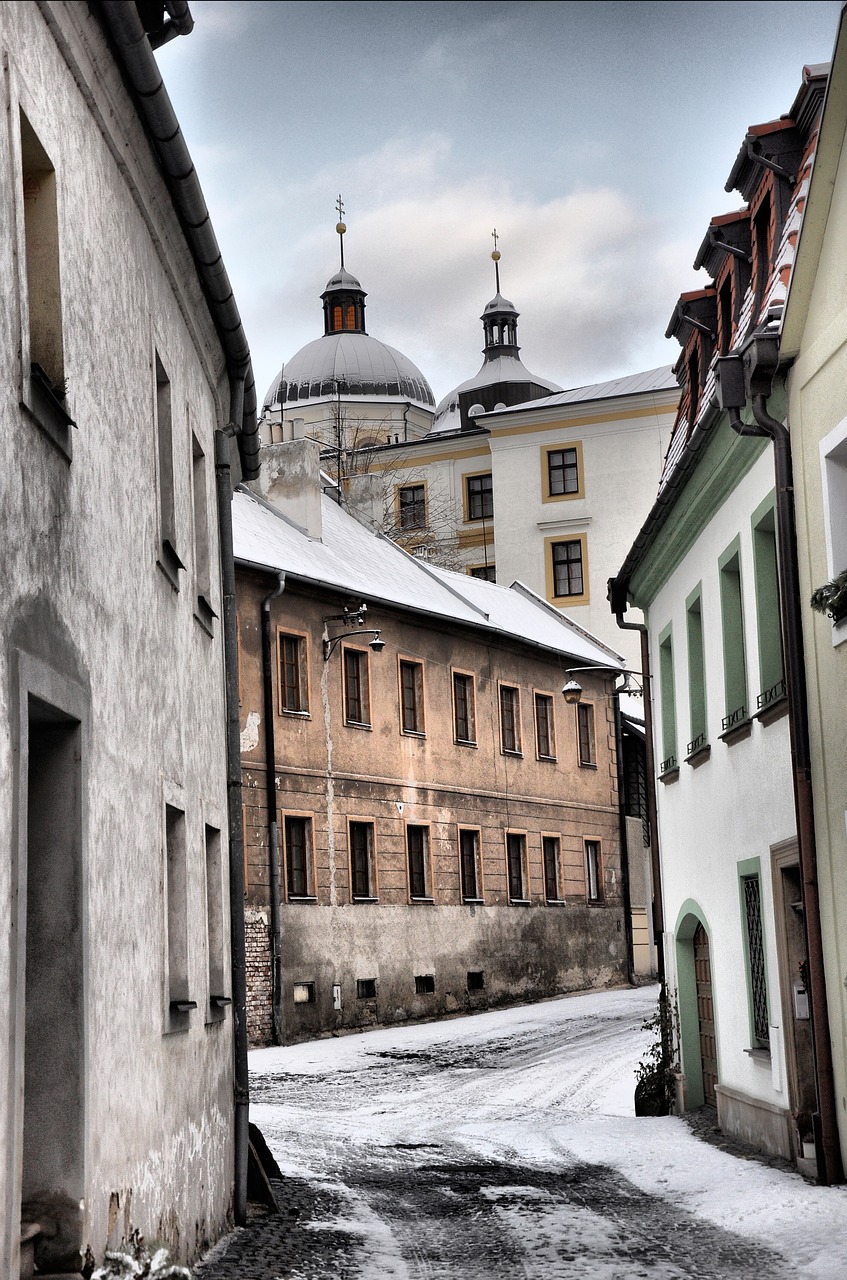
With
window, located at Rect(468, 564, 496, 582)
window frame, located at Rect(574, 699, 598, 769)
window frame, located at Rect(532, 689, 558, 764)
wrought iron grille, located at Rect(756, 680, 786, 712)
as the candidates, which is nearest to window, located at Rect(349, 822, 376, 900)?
window frame, located at Rect(532, 689, 558, 764)

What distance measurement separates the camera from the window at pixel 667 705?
18.4 m

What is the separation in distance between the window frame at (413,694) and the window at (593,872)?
7.51 m

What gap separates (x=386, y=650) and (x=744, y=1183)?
1979 cm

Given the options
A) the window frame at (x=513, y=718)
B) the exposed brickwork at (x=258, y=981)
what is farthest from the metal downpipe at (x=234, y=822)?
the window frame at (x=513, y=718)

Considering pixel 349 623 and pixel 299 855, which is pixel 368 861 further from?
pixel 349 623

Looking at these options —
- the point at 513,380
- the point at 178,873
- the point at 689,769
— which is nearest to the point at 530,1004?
the point at 689,769

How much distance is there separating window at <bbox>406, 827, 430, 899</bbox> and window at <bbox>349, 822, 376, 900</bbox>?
49.3 inches

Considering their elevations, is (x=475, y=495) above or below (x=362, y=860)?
above

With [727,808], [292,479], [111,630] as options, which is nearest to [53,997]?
[111,630]

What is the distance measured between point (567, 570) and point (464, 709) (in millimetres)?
20918

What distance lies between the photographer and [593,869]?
124ft

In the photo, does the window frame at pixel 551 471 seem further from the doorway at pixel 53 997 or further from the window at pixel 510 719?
the doorway at pixel 53 997

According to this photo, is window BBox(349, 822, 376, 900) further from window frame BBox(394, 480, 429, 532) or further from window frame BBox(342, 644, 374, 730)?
window frame BBox(394, 480, 429, 532)

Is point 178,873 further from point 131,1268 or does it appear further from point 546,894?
point 546,894
